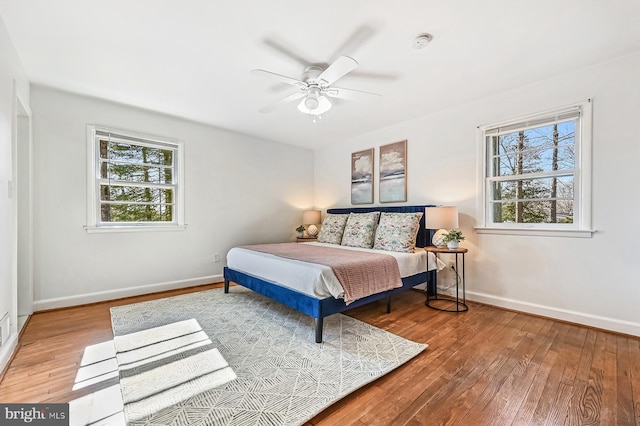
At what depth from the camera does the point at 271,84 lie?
2.95 meters

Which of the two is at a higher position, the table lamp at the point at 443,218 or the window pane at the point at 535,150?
the window pane at the point at 535,150

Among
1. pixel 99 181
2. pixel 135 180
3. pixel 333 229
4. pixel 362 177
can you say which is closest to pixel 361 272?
pixel 333 229

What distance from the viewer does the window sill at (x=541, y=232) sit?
106 inches

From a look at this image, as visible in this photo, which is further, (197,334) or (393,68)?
(393,68)

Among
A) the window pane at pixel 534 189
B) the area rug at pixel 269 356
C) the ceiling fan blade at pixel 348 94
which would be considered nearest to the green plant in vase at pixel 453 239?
the window pane at pixel 534 189

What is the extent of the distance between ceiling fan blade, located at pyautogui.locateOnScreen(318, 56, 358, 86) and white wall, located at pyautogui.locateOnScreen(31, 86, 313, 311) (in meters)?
2.65

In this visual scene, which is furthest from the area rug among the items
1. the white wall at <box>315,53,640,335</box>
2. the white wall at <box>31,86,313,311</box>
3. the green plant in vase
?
the white wall at <box>315,53,640,335</box>

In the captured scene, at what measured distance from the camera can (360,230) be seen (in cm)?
396

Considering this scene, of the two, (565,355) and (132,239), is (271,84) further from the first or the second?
(565,355)

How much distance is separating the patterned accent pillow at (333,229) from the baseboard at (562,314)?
1.91 metres

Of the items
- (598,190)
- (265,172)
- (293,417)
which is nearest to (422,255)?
(598,190)

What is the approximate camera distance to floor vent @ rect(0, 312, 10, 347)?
6.46 ft

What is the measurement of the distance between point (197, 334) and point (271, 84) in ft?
8.45

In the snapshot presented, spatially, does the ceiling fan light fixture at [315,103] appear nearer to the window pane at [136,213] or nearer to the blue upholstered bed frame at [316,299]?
the blue upholstered bed frame at [316,299]
